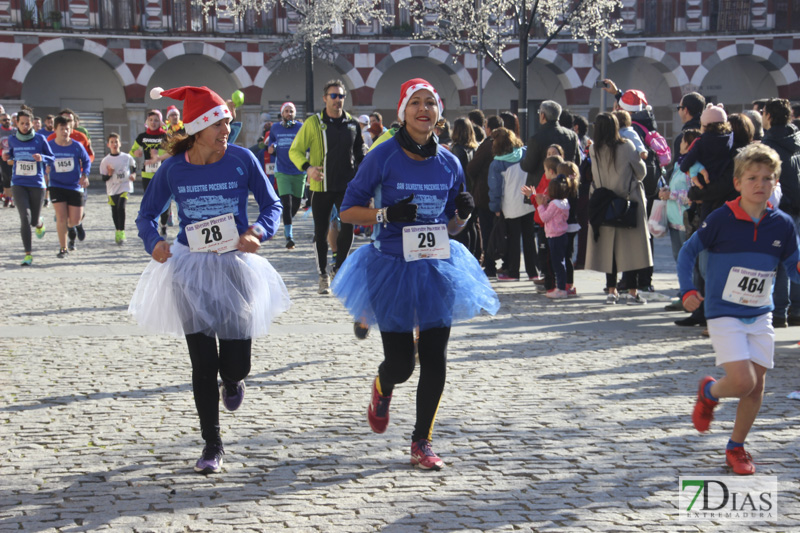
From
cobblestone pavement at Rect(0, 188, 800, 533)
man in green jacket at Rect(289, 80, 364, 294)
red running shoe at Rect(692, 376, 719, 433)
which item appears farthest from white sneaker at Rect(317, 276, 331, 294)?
red running shoe at Rect(692, 376, 719, 433)

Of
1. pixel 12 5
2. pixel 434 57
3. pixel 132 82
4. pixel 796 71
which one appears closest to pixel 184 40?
pixel 132 82

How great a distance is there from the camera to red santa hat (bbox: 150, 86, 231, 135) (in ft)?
17.0

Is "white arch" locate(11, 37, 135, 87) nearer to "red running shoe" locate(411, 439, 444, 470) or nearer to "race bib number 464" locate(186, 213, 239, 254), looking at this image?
"race bib number 464" locate(186, 213, 239, 254)

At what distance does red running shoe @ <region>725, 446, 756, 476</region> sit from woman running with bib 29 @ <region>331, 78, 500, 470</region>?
1.39m

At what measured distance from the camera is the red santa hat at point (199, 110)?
5195 millimetres

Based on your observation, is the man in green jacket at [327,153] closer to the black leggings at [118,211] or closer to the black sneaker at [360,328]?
the black sneaker at [360,328]

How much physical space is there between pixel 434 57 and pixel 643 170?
29.2 meters

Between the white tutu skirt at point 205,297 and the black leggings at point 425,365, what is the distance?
0.68 m

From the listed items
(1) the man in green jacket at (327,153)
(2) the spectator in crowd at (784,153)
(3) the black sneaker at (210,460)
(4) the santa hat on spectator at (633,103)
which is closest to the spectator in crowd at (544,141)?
(4) the santa hat on spectator at (633,103)

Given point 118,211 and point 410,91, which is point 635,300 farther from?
point 118,211

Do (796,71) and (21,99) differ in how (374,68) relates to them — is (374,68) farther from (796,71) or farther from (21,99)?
(796,71)

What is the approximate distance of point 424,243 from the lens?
17.2 feet

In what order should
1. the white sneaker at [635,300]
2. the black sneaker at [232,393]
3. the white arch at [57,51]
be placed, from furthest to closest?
the white arch at [57,51]
the white sneaker at [635,300]
the black sneaker at [232,393]

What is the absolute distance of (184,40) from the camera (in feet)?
121
